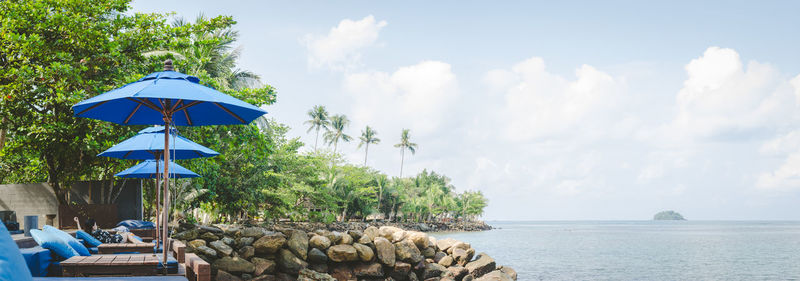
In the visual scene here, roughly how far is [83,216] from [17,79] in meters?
2.99

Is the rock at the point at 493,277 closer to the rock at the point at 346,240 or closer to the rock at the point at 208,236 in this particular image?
the rock at the point at 346,240

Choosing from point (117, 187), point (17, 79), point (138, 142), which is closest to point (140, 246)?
point (138, 142)

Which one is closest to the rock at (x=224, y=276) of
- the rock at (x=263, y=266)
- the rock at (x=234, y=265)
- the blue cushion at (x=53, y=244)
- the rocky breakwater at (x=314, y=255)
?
the rocky breakwater at (x=314, y=255)

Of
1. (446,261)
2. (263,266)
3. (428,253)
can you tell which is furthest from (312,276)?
(446,261)

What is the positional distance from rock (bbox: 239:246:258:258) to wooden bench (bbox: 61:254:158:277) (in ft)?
25.2

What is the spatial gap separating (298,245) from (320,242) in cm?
58

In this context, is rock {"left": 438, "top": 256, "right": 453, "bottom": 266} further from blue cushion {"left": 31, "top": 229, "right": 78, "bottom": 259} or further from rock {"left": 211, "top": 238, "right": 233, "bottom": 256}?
blue cushion {"left": 31, "top": 229, "right": 78, "bottom": 259}

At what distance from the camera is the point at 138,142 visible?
7.48 metres

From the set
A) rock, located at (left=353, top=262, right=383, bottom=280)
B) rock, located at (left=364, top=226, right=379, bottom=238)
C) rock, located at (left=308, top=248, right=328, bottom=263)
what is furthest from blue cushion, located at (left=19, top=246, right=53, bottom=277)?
rock, located at (left=364, top=226, right=379, bottom=238)

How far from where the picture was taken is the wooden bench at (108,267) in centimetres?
436

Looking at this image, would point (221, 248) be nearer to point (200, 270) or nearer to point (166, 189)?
point (166, 189)

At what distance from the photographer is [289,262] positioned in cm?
1242

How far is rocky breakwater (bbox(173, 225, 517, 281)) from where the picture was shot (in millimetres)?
11797

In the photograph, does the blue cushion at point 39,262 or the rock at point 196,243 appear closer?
the blue cushion at point 39,262
